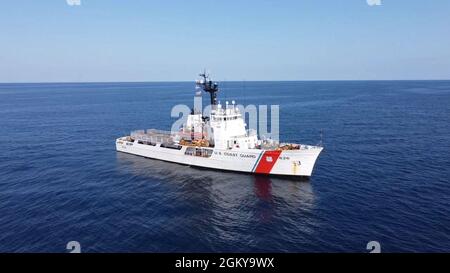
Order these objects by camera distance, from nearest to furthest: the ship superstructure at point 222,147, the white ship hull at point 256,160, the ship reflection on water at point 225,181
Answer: the ship reflection on water at point 225,181 → the white ship hull at point 256,160 → the ship superstructure at point 222,147

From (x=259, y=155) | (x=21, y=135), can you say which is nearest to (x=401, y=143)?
(x=259, y=155)

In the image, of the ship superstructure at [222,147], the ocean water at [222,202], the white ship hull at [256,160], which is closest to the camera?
the ocean water at [222,202]

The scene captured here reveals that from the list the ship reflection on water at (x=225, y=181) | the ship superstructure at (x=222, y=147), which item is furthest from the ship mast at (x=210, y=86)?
the ship reflection on water at (x=225, y=181)

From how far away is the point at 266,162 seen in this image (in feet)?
159

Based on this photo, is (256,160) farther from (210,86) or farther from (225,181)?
(210,86)

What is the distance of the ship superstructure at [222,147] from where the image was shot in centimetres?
4756

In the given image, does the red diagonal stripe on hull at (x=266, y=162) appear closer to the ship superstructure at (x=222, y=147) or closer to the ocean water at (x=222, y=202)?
the ship superstructure at (x=222, y=147)

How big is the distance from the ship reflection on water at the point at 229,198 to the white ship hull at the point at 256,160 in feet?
3.96

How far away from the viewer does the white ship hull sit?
4694 centimetres

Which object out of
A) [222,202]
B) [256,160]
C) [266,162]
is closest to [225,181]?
[256,160]

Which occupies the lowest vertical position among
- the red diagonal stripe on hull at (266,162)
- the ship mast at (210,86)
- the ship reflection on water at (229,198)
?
the ship reflection on water at (229,198)

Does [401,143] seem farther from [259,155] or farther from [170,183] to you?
[170,183]

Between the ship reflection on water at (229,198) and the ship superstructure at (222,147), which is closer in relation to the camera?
the ship reflection on water at (229,198)

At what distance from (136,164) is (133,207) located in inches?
772
